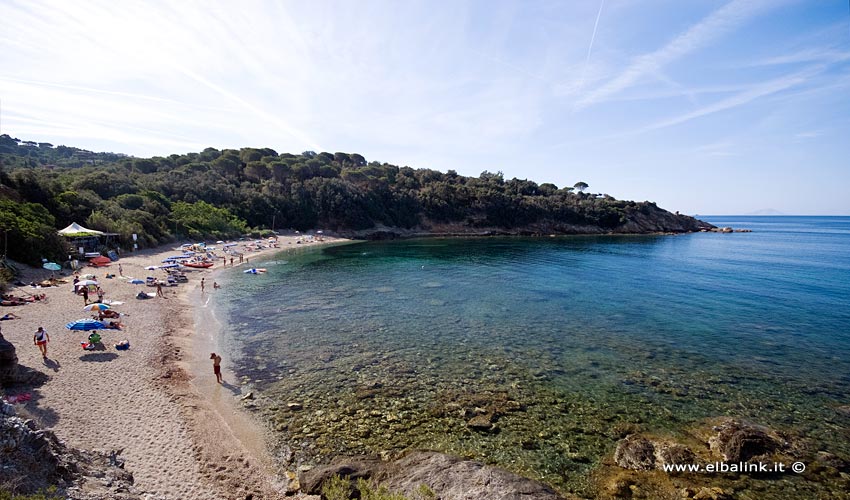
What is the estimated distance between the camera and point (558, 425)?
41.8 feet

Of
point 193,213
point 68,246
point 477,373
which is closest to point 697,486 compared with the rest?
point 477,373

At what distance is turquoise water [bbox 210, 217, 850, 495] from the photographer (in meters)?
12.2

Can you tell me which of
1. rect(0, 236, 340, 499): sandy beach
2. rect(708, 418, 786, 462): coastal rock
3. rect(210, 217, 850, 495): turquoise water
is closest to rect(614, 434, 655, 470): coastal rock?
rect(210, 217, 850, 495): turquoise water

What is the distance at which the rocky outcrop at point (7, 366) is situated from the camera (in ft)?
40.3

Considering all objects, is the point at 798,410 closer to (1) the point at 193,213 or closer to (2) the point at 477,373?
(2) the point at 477,373

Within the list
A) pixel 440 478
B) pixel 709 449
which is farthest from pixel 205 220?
pixel 709 449

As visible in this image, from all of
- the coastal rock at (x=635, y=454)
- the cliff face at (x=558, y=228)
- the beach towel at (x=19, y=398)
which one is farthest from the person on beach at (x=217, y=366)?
the cliff face at (x=558, y=228)

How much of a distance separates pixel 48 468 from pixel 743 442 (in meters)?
17.1

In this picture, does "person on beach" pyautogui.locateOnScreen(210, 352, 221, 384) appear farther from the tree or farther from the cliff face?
the cliff face

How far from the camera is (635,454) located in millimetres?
10914

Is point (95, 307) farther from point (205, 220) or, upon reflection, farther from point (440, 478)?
point (205, 220)

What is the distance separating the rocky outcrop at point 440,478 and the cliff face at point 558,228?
2960 inches

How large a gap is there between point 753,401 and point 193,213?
233 feet

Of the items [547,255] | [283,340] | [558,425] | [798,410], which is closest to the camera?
[558,425]
